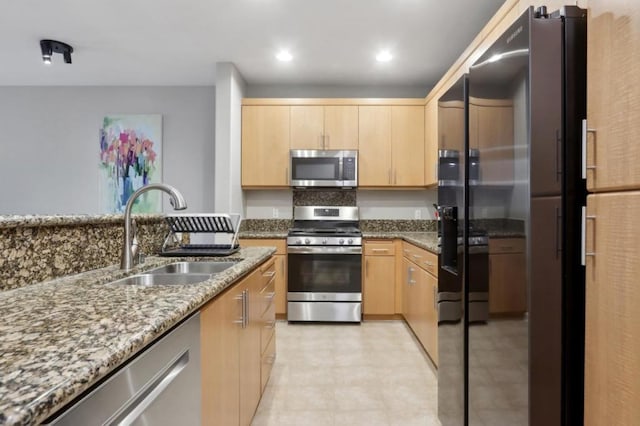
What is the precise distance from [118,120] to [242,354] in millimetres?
3818

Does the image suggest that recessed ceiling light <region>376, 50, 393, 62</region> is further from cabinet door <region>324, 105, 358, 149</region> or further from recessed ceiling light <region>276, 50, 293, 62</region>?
recessed ceiling light <region>276, 50, 293, 62</region>

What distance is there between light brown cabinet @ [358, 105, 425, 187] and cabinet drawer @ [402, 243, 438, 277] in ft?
2.66

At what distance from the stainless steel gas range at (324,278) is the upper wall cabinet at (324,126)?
106cm

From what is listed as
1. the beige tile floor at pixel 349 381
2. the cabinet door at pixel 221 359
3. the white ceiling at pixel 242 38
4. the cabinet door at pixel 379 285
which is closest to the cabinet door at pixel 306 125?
the white ceiling at pixel 242 38

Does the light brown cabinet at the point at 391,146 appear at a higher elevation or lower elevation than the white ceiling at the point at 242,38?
lower

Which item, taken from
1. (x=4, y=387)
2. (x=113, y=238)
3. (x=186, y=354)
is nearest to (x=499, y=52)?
(x=186, y=354)

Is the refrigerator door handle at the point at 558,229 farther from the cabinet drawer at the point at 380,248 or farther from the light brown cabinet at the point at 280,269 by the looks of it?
the light brown cabinet at the point at 280,269

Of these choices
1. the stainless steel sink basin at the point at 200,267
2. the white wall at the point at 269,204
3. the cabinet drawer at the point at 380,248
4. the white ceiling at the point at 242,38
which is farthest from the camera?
the white wall at the point at 269,204

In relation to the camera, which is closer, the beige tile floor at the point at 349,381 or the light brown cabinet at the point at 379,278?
the beige tile floor at the point at 349,381

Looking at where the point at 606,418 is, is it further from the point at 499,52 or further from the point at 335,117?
the point at 335,117

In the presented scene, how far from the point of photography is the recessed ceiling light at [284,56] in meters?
3.21

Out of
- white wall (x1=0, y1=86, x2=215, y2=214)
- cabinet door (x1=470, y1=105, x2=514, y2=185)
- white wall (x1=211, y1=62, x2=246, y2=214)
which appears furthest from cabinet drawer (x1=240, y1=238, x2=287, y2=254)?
cabinet door (x1=470, y1=105, x2=514, y2=185)

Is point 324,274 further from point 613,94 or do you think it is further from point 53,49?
point 53,49

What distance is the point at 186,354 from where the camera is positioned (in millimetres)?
916
